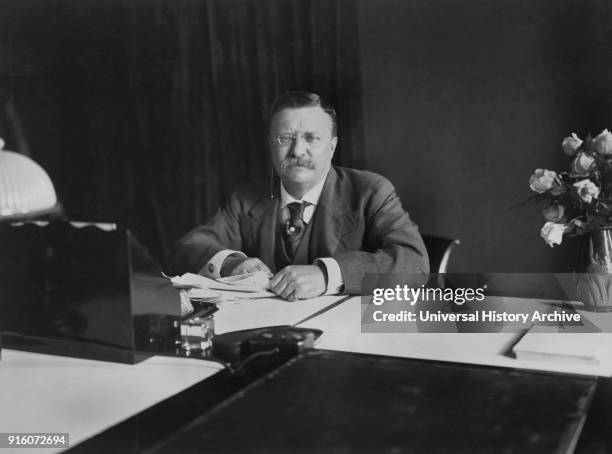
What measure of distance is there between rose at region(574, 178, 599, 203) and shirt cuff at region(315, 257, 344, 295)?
0.59 m

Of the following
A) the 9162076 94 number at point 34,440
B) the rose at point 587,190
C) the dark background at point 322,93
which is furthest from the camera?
the dark background at point 322,93

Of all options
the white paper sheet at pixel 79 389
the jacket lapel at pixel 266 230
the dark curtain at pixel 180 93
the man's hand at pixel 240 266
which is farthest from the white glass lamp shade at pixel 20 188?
the dark curtain at pixel 180 93

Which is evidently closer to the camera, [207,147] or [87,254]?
[87,254]

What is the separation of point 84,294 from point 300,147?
114cm

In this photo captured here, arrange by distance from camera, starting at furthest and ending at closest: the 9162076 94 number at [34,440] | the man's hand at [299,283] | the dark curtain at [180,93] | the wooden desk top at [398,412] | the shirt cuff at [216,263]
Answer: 1. the dark curtain at [180,93]
2. the shirt cuff at [216,263]
3. the man's hand at [299,283]
4. the 9162076 94 number at [34,440]
5. the wooden desk top at [398,412]

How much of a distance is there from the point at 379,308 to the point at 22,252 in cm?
71

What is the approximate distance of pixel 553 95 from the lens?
2.54 m

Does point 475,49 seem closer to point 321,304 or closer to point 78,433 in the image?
point 321,304

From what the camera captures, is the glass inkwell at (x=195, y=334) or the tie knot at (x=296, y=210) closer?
the glass inkwell at (x=195, y=334)

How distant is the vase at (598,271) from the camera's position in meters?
1.21

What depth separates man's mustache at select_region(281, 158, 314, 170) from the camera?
195cm

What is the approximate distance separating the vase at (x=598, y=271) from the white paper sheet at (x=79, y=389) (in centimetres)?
76

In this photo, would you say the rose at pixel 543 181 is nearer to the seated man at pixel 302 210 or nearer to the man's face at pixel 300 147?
the seated man at pixel 302 210

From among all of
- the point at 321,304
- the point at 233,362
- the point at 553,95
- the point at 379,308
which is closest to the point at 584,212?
the point at 379,308
